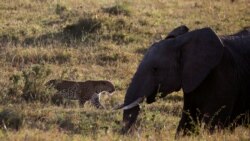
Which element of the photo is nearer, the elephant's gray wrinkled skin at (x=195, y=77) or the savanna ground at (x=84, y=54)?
the elephant's gray wrinkled skin at (x=195, y=77)

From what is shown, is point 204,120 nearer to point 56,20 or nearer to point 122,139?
point 122,139

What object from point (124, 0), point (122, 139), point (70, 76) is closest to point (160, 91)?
point (122, 139)

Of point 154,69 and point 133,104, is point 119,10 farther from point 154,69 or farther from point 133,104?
point 133,104

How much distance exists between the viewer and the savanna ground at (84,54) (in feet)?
28.7

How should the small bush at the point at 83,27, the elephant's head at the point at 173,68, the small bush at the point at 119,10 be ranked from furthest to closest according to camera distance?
the small bush at the point at 119,10, the small bush at the point at 83,27, the elephant's head at the point at 173,68

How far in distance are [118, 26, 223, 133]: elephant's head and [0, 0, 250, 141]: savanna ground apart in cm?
21

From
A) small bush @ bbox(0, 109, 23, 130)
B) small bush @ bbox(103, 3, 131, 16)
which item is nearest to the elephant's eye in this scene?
small bush @ bbox(0, 109, 23, 130)

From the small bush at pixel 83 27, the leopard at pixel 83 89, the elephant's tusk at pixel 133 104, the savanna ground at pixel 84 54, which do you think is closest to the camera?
the elephant's tusk at pixel 133 104

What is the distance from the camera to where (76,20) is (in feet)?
59.9

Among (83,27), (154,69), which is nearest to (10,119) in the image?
(154,69)

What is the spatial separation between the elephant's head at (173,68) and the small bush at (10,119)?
5.76 feet

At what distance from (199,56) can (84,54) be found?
277 inches

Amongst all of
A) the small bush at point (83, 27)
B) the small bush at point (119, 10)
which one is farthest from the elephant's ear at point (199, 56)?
the small bush at point (119, 10)

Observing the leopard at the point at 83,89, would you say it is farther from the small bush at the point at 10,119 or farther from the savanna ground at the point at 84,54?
the small bush at the point at 10,119
